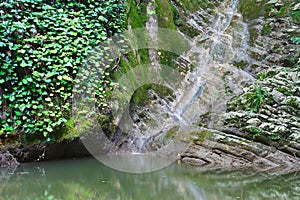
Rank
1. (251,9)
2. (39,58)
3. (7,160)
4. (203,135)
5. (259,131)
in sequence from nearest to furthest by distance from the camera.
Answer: (7,160)
(39,58)
(259,131)
(203,135)
(251,9)

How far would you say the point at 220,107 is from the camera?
6.20 m

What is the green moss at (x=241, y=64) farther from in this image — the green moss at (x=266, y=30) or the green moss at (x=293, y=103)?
the green moss at (x=293, y=103)

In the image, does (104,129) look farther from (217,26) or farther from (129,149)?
(217,26)

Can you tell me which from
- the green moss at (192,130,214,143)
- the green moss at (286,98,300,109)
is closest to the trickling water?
the green moss at (192,130,214,143)

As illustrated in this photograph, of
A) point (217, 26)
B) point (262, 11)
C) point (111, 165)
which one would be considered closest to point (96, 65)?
point (111, 165)

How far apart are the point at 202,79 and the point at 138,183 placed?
13.3ft

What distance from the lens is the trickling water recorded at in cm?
631

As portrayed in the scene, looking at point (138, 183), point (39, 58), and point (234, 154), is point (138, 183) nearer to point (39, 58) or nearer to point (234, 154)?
point (234, 154)

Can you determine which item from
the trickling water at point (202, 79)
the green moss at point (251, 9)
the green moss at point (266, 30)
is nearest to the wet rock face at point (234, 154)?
the trickling water at point (202, 79)

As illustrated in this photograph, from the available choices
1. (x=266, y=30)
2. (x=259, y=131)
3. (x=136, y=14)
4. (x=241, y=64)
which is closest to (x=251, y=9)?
(x=266, y=30)

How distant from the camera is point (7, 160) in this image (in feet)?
15.8

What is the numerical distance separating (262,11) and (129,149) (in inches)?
219

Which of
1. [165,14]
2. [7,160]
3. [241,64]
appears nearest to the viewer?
[7,160]

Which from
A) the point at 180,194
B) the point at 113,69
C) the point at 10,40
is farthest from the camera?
the point at 113,69
